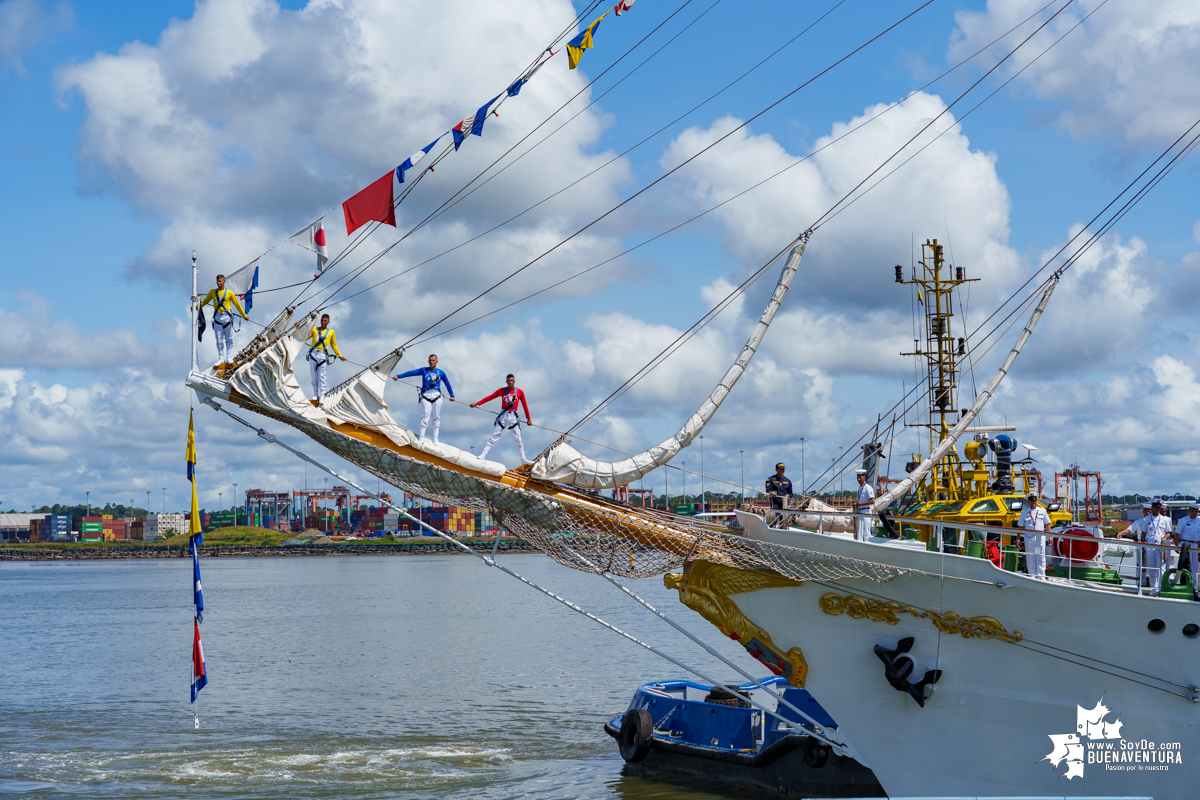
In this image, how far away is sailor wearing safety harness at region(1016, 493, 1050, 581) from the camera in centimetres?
1421

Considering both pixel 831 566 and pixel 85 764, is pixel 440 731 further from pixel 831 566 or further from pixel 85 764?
pixel 831 566

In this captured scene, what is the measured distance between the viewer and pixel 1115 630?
44.9 ft

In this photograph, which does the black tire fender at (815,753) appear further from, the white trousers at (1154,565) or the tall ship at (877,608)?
the white trousers at (1154,565)

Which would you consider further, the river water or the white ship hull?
the river water

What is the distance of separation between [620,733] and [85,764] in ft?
37.8

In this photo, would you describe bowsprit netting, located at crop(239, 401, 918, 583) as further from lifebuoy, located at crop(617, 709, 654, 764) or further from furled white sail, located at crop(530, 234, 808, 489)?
lifebuoy, located at crop(617, 709, 654, 764)

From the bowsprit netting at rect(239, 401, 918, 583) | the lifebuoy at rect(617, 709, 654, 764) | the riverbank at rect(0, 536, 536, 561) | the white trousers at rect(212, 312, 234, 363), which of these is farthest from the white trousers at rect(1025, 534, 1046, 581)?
the riverbank at rect(0, 536, 536, 561)

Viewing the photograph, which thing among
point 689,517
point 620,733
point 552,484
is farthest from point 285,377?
point 620,733

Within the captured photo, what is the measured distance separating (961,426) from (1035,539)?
4.57 meters

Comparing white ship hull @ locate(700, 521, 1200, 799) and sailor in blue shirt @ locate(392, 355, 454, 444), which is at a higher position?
sailor in blue shirt @ locate(392, 355, 454, 444)

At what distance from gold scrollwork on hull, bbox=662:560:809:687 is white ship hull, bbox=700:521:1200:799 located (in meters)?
0.26

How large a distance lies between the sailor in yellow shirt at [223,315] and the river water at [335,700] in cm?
914

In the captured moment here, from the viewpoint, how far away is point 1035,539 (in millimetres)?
14391

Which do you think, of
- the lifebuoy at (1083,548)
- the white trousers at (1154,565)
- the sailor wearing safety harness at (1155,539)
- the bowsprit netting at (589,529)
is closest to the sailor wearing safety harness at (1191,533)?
the sailor wearing safety harness at (1155,539)
